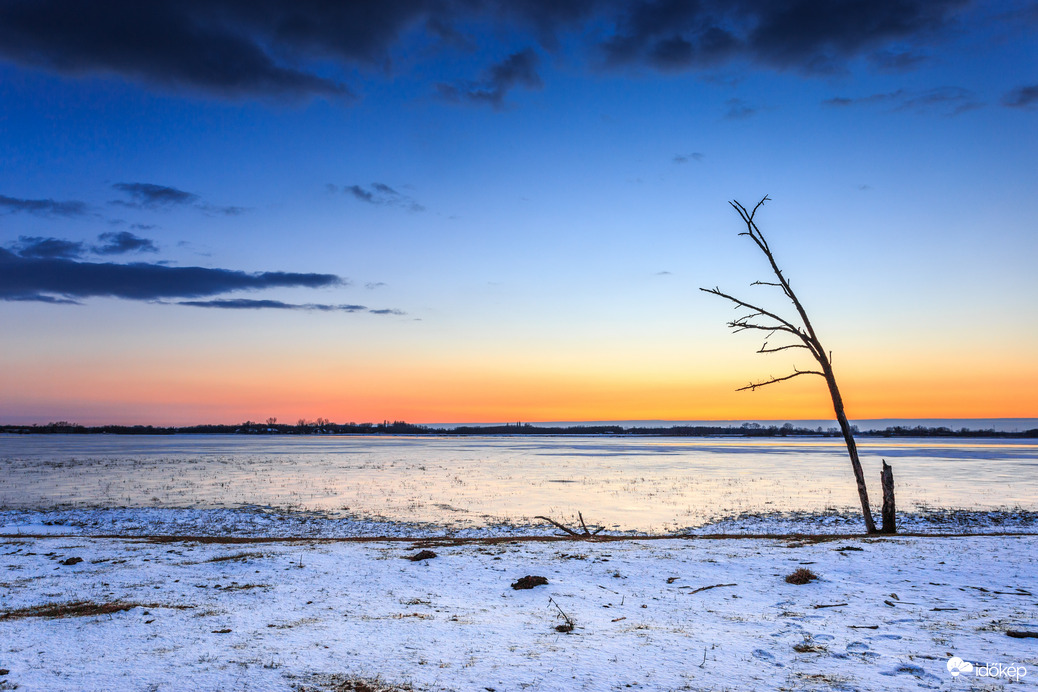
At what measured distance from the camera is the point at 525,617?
683 centimetres

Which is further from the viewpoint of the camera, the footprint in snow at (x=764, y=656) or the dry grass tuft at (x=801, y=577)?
the dry grass tuft at (x=801, y=577)

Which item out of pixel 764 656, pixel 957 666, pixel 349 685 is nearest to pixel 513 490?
pixel 764 656

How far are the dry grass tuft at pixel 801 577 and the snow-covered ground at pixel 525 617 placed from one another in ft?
0.40

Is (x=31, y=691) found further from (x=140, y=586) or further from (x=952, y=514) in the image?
(x=952, y=514)

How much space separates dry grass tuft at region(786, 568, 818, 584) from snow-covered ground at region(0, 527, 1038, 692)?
0.12m

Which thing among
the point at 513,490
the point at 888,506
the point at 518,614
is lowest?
the point at 513,490

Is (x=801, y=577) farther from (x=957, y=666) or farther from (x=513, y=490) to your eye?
(x=513, y=490)

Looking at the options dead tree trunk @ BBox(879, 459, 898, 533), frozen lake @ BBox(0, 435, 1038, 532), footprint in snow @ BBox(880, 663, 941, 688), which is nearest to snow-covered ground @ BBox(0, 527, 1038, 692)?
footprint in snow @ BBox(880, 663, 941, 688)

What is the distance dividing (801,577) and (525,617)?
387 centimetres

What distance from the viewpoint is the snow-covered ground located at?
5.22 meters

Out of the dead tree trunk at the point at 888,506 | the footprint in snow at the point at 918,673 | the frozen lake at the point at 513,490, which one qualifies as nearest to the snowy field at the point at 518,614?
the footprint in snow at the point at 918,673

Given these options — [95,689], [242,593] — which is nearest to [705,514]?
[242,593]

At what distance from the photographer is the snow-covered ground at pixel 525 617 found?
5.22 meters

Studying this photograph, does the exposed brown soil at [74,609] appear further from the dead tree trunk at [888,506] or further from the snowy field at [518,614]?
the dead tree trunk at [888,506]
